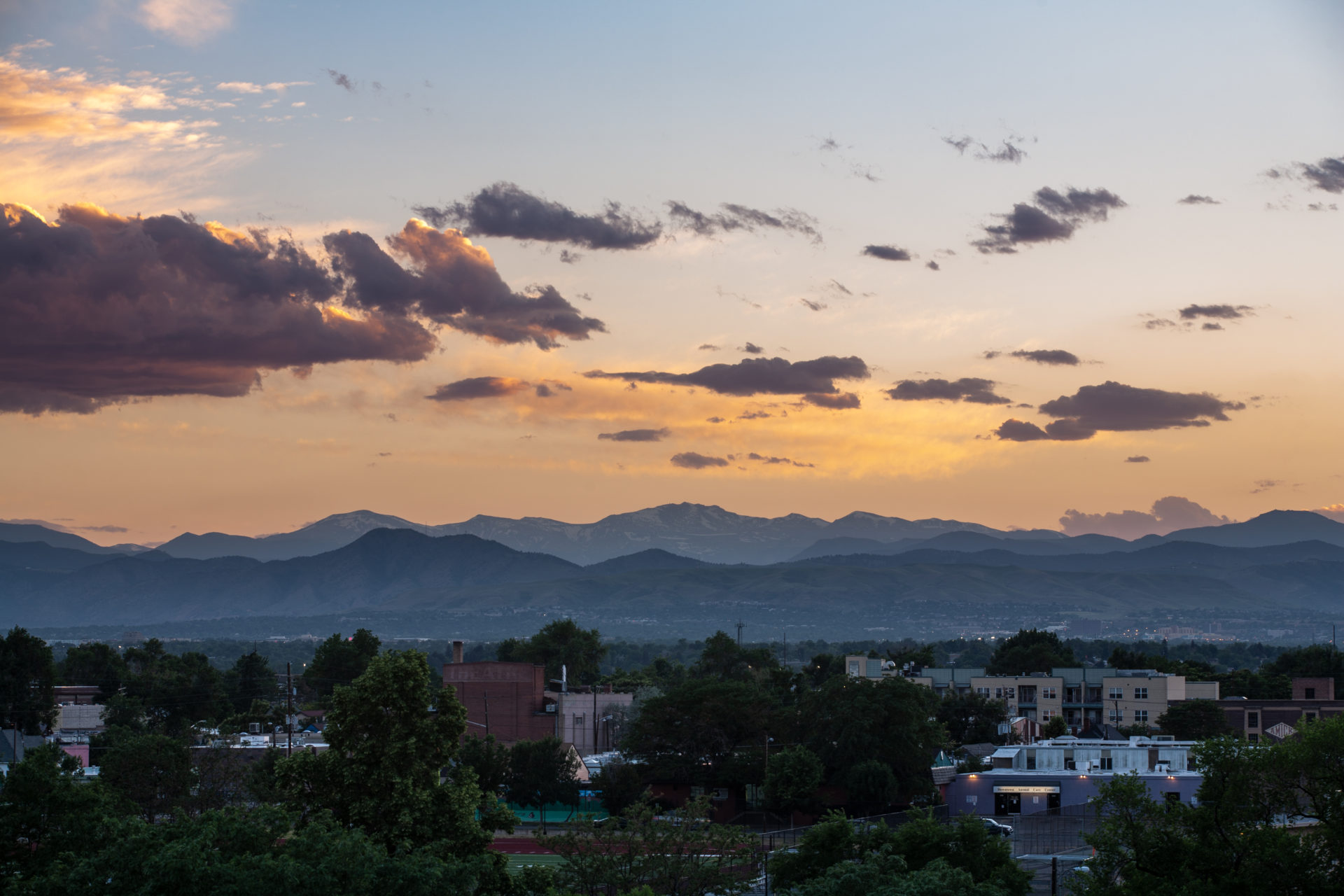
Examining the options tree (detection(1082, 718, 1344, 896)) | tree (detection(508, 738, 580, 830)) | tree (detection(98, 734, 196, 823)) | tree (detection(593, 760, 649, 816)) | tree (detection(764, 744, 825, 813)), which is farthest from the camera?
tree (detection(508, 738, 580, 830))

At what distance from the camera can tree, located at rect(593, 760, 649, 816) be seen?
289ft

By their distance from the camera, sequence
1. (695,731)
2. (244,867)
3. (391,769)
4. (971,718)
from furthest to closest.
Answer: (971,718) < (695,731) < (391,769) < (244,867)

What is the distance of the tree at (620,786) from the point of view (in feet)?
289

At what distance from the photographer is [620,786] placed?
290ft

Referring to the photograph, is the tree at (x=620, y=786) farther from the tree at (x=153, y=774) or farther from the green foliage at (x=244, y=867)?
the green foliage at (x=244, y=867)

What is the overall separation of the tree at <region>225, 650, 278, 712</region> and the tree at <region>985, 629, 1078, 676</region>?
3322 inches

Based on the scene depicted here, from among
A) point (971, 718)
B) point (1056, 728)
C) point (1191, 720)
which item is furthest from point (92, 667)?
point (1191, 720)

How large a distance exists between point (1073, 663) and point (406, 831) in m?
130

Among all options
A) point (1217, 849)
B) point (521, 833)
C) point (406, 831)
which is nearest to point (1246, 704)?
point (521, 833)

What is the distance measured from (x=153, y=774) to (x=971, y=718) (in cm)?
7144

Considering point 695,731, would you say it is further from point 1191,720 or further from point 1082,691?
point 1082,691

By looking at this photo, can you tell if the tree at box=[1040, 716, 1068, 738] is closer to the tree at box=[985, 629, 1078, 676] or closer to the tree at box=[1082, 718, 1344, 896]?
the tree at box=[985, 629, 1078, 676]

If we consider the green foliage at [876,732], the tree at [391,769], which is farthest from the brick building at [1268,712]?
the tree at [391,769]

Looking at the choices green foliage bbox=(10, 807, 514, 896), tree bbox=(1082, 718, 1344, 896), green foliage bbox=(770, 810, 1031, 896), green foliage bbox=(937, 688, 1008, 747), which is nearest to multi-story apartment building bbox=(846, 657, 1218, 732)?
green foliage bbox=(937, 688, 1008, 747)
